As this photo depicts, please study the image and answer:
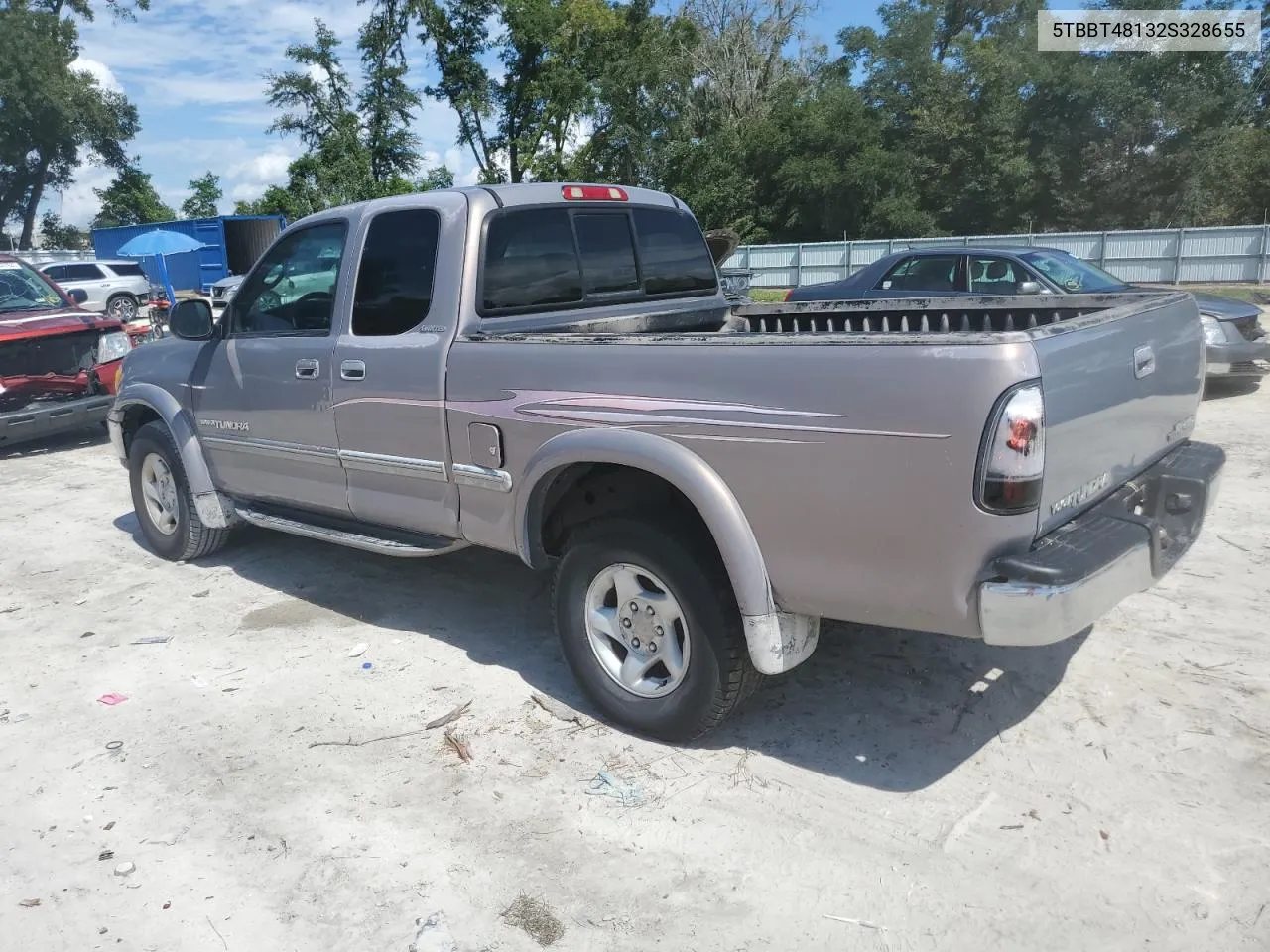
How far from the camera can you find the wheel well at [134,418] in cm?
611

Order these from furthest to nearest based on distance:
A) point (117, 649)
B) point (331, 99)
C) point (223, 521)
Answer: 1. point (331, 99)
2. point (223, 521)
3. point (117, 649)

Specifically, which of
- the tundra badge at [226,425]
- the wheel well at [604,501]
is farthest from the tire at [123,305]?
the wheel well at [604,501]

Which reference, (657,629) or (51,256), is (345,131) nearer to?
(51,256)

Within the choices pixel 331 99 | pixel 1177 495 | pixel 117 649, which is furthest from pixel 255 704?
pixel 331 99

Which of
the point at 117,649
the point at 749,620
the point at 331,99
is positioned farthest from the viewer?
the point at 331,99

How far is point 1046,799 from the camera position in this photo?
3.22 meters

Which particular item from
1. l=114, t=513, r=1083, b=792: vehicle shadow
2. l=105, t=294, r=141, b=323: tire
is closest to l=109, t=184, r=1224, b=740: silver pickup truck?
l=114, t=513, r=1083, b=792: vehicle shadow

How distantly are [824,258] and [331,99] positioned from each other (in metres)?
23.8

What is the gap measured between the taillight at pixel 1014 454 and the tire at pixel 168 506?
4.61 meters

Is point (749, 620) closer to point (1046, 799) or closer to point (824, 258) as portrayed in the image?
point (1046, 799)

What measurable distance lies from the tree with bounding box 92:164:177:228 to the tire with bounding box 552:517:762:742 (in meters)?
55.4

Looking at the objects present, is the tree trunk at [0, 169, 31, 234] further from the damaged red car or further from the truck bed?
the truck bed

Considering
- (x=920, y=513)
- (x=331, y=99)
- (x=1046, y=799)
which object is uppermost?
(x=331, y=99)

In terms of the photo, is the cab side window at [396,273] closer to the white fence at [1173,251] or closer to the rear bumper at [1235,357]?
the rear bumper at [1235,357]
